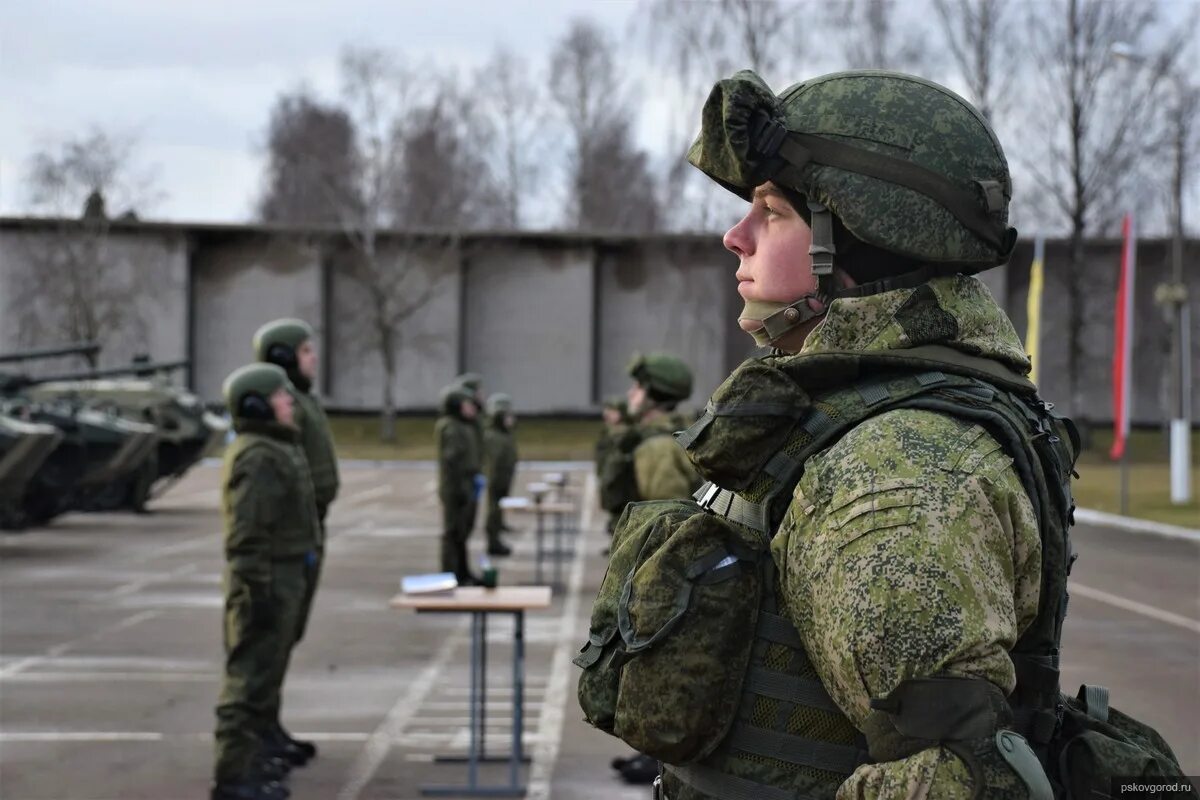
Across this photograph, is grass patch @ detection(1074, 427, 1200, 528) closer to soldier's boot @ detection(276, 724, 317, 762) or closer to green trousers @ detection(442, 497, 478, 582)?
green trousers @ detection(442, 497, 478, 582)

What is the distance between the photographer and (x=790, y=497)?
2100mm

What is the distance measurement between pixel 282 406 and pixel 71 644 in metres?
5.17

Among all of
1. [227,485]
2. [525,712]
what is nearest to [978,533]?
[227,485]

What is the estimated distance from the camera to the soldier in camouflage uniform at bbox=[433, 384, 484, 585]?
48.1 ft

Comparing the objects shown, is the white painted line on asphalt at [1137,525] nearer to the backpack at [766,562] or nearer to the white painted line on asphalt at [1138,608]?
the white painted line on asphalt at [1138,608]

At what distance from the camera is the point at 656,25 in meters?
41.9

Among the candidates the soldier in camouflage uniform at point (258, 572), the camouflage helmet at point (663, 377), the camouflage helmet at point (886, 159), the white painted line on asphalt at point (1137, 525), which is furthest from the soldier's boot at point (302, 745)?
the white painted line on asphalt at point (1137, 525)

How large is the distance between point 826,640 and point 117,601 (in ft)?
Result: 43.9

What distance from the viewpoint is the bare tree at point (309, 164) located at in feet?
161

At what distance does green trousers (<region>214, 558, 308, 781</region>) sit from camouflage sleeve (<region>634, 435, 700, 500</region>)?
1.78 metres

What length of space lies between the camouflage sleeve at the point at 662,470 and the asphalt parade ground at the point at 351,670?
145cm

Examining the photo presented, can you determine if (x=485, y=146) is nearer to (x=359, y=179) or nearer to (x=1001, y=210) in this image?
(x=359, y=179)

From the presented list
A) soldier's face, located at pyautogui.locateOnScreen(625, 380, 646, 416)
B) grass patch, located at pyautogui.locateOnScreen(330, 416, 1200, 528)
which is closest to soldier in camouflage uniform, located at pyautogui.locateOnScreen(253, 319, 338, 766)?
soldier's face, located at pyautogui.locateOnScreen(625, 380, 646, 416)

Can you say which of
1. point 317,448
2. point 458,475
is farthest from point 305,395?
point 458,475
